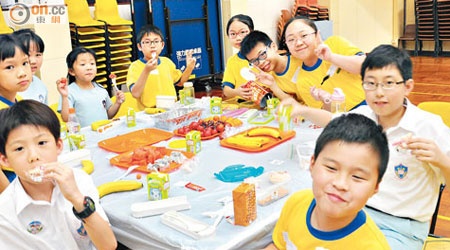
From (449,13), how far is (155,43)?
9.79 meters

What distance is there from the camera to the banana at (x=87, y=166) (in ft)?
7.48

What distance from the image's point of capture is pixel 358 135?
1.26 m

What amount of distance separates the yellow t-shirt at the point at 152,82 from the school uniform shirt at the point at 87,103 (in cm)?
51

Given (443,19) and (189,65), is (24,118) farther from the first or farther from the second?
(443,19)

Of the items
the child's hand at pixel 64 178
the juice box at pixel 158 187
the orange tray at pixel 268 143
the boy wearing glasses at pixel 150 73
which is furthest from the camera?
the boy wearing glasses at pixel 150 73

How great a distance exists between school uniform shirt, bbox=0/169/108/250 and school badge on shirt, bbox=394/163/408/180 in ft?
4.15

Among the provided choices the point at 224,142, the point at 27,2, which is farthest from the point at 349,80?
the point at 27,2

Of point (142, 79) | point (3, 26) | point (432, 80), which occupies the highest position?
point (3, 26)

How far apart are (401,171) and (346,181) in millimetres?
720

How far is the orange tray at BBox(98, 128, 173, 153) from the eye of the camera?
8.82 ft

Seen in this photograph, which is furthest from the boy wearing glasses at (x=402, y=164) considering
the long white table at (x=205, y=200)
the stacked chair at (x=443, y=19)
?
the stacked chair at (x=443, y=19)

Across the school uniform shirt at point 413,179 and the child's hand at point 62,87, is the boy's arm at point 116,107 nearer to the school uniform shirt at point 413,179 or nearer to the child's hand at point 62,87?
the child's hand at point 62,87

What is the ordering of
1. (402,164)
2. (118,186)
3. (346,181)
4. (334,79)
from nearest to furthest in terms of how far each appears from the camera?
(346,181) → (402,164) → (118,186) → (334,79)

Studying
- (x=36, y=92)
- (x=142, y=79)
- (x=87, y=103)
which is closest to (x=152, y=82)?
(x=142, y=79)
